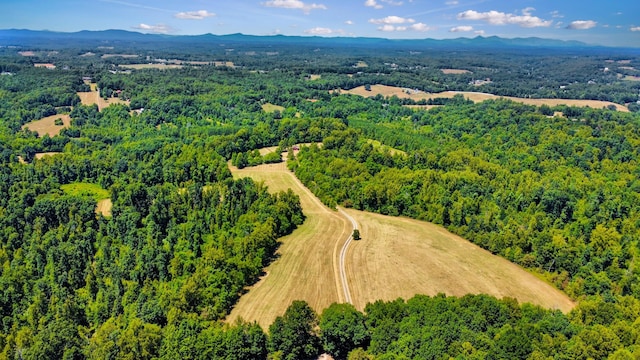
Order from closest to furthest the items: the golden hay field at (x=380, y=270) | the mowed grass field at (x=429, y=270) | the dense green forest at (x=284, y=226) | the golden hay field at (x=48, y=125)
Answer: the dense green forest at (x=284, y=226) → the golden hay field at (x=380, y=270) → the mowed grass field at (x=429, y=270) → the golden hay field at (x=48, y=125)

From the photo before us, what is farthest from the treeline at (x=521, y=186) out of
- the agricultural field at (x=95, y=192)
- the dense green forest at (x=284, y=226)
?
the agricultural field at (x=95, y=192)

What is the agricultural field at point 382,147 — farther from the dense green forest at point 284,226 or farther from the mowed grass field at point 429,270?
the mowed grass field at point 429,270

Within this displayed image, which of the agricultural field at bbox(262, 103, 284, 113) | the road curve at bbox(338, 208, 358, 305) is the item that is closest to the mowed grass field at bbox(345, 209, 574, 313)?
the road curve at bbox(338, 208, 358, 305)

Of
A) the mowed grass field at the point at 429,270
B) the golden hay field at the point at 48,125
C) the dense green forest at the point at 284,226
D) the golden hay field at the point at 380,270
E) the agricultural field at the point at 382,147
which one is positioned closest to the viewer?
the dense green forest at the point at 284,226

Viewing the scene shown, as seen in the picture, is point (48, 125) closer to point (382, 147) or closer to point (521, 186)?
point (382, 147)

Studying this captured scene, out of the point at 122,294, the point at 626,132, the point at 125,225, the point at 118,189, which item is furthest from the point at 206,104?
the point at 626,132

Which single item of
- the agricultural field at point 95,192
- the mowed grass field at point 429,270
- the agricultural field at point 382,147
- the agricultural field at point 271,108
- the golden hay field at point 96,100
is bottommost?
the mowed grass field at point 429,270
